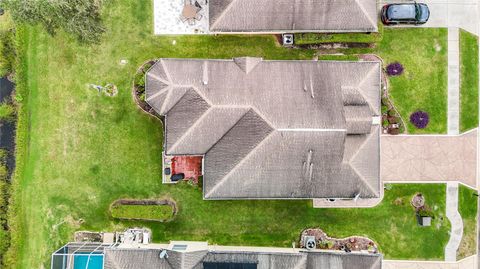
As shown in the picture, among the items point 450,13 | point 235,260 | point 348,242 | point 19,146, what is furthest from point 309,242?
point 19,146

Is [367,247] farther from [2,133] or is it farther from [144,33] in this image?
[2,133]

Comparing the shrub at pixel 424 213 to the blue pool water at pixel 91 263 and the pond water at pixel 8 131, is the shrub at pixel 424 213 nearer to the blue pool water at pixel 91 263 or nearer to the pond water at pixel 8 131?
the blue pool water at pixel 91 263

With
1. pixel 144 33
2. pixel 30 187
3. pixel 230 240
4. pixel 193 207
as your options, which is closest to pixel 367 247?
pixel 230 240

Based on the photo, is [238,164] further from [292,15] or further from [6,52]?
[6,52]

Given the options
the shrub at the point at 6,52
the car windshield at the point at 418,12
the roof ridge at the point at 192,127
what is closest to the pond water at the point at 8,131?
the shrub at the point at 6,52

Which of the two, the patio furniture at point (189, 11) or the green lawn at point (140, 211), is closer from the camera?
the patio furniture at point (189, 11)

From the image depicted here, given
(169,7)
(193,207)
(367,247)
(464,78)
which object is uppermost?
(169,7)
